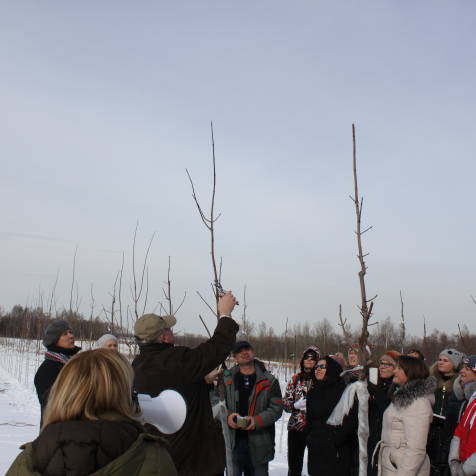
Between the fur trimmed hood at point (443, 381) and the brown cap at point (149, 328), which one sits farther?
the fur trimmed hood at point (443, 381)

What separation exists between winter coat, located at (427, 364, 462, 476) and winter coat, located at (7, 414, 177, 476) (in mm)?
3335

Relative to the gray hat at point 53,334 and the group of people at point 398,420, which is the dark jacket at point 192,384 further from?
the group of people at point 398,420

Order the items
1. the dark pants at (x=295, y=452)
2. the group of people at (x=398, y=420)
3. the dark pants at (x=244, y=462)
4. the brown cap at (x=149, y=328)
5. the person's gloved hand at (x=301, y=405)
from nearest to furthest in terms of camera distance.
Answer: the brown cap at (x=149, y=328), the group of people at (x=398, y=420), the dark pants at (x=244, y=462), the person's gloved hand at (x=301, y=405), the dark pants at (x=295, y=452)

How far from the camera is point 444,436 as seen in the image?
4191 mm

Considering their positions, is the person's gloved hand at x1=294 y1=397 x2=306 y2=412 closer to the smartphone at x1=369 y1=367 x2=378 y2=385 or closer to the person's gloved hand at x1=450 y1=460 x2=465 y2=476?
the smartphone at x1=369 y1=367 x2=378 y2=385

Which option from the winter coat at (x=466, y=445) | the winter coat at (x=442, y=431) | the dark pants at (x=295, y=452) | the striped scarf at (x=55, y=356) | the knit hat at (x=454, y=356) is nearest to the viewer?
Result: the winter coat at (x=466, y=445)

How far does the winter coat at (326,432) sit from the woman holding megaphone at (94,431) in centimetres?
310

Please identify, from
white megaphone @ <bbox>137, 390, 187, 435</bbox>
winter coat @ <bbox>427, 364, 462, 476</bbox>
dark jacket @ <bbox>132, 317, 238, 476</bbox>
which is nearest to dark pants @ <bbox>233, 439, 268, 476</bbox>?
winter coat @ <bbox>427, 364, 462, 476</bbox>

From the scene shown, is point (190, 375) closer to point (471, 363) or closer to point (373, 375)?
point (373, 375)

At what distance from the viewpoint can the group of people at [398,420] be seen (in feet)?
12.4

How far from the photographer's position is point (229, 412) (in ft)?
15.8

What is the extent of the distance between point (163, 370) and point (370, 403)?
2377 mm

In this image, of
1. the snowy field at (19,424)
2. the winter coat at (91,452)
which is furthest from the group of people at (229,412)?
the snowy field at (19,424)

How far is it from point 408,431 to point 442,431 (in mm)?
560
